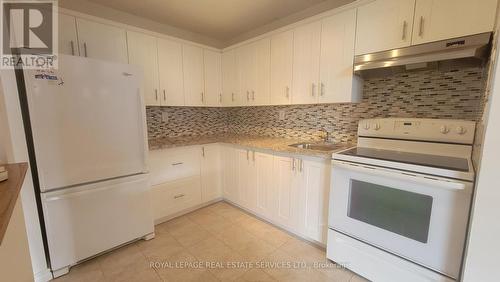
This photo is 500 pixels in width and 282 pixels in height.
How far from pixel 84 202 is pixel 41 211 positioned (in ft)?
0.86

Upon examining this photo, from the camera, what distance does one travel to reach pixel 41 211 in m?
1.58

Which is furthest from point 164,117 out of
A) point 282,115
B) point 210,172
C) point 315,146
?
point 315,146

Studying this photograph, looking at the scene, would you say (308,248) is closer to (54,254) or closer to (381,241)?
(381,241)

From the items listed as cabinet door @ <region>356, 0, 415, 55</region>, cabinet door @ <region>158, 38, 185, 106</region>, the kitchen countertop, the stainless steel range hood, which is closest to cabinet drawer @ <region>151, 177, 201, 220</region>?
cabinet door @ <region>158, 38, 185, 106</region>

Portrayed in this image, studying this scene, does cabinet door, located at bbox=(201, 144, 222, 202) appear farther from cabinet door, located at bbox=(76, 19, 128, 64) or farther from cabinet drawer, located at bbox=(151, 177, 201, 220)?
cabinet door, located at bbox=(76, 19, 128, 64)

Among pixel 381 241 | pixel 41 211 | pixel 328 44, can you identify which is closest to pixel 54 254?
pixel 41 211

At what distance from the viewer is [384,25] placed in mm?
1634

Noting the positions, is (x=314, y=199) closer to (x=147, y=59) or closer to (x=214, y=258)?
(x=214, y=258)

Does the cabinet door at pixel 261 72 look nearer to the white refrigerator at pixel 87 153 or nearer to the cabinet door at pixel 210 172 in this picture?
the cabinet door at pixel 210 172

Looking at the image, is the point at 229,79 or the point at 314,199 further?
the point at 229,79

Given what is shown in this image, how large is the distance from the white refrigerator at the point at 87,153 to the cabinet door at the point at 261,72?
1320 mm

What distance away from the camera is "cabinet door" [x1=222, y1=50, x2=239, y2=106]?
290 cm

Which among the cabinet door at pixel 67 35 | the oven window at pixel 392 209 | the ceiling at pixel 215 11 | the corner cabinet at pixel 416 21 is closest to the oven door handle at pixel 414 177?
the oven window at pixel 392 209

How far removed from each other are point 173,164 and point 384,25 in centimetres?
238
